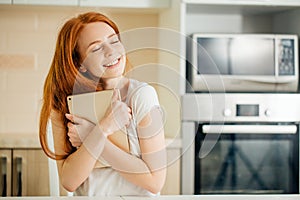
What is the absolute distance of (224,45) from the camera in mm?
2752

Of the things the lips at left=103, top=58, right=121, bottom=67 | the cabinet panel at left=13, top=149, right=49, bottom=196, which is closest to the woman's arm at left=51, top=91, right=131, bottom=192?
the lips at left=103, top=58, right=121, bottom=67

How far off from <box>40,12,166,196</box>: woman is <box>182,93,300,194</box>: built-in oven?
2.21 ft

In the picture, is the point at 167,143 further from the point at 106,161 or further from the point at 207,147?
the point at 106,161

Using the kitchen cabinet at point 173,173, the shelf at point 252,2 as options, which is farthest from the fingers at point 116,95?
the shelf at point 252,2

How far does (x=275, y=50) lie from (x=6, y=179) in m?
1.25

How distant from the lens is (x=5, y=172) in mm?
2602

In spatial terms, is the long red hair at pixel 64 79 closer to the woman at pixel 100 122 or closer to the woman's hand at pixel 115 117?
the woman at pixel 100 122

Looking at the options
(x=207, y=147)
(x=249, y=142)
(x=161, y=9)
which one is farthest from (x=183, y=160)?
(x=161, y=9)

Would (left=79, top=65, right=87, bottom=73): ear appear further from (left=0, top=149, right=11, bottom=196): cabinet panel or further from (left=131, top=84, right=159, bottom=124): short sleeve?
(left=0, top=149, right=11, bottom=196): cabinet panel

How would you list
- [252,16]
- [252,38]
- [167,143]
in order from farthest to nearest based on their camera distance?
[252,16] → [252,38] → [167,143]

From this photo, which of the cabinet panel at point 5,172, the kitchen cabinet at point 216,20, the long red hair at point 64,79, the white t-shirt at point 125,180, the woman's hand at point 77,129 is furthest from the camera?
the kitchen cabinet at point 216,20

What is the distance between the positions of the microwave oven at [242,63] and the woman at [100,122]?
66cm

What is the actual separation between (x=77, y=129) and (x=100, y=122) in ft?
0.24

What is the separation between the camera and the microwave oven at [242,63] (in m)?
2.73
